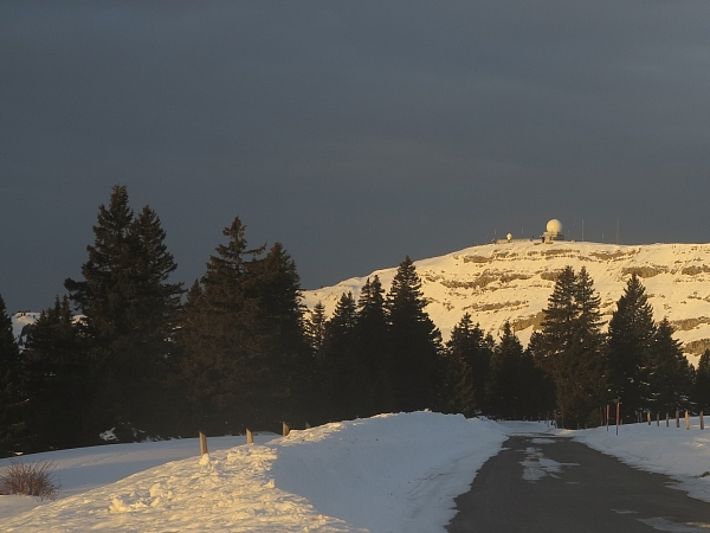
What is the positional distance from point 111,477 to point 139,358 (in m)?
26.2

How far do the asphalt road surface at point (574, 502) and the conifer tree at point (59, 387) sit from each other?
27927 millimetres

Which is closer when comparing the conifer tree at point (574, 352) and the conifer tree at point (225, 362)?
the conifer tree at point (225, 362)

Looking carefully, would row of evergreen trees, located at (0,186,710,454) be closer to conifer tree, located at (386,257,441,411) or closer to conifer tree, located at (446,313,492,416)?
conifer tree, located at (386,257,441,411)

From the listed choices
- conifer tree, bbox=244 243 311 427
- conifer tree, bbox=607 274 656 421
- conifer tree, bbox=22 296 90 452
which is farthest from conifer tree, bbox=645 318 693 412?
conifer tree, bbox=22 296 90 452

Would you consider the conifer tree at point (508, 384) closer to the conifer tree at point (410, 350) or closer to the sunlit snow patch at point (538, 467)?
the conifer tree at point (410, 350)

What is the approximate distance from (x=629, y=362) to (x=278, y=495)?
7750 cm

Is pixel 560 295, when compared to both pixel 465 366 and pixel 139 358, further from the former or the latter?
pixel 139 358

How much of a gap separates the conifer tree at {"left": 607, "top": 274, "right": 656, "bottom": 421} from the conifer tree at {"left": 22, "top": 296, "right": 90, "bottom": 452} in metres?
51.7

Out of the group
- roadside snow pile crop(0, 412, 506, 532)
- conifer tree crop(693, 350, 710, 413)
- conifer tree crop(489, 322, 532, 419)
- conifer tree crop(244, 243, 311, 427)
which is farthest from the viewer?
conifer tree crop(489, 322, 532, 419)

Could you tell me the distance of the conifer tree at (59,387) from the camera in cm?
4388

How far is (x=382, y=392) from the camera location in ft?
226

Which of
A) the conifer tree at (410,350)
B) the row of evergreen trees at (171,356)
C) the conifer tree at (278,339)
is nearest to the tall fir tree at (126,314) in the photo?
the row of evergreen trees at (171,356)

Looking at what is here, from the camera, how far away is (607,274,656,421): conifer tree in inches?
3273

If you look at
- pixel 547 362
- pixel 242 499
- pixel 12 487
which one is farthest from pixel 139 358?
pixel 547 362
